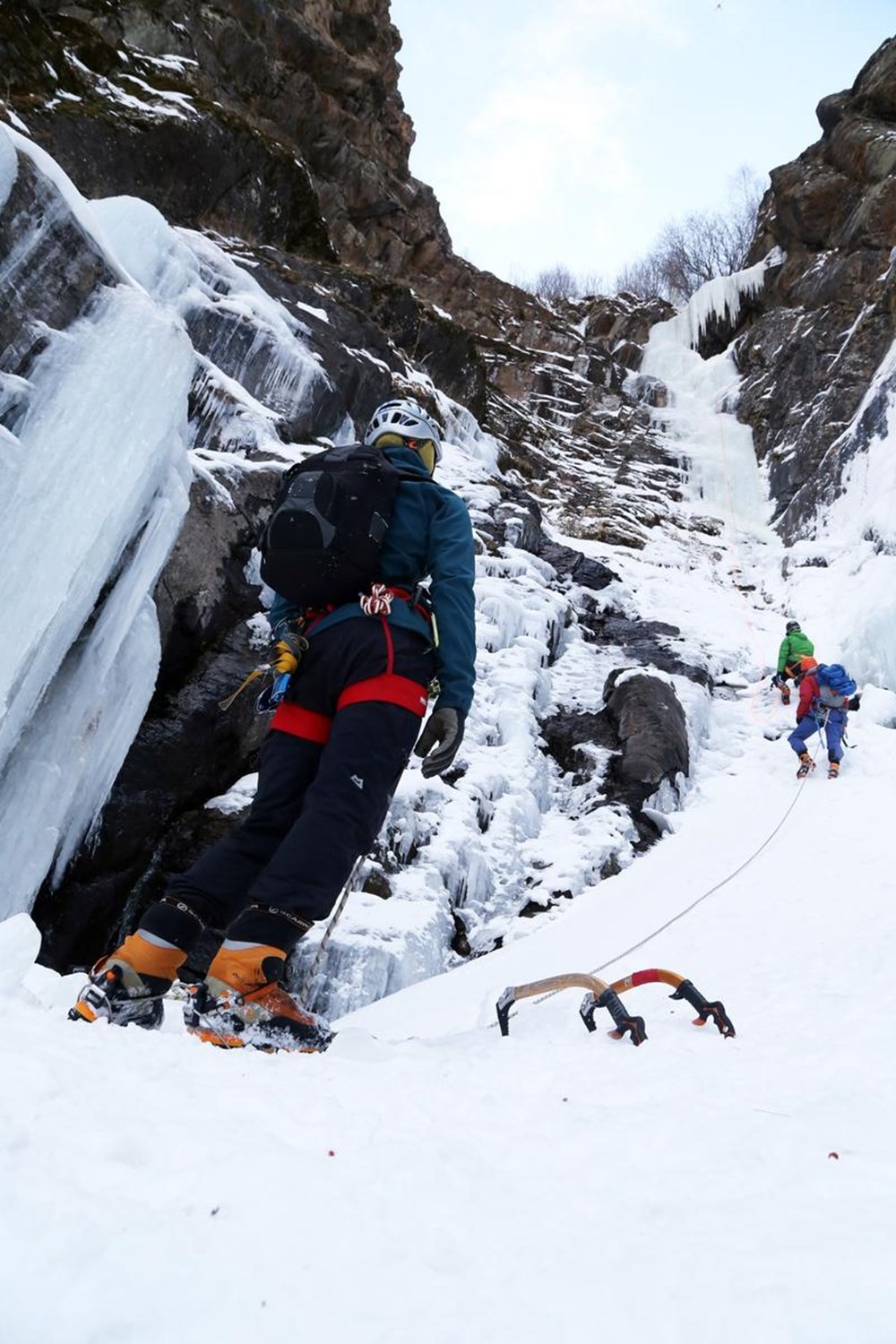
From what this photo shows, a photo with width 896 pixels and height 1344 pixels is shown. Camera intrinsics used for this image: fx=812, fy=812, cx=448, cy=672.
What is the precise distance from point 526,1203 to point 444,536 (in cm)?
178

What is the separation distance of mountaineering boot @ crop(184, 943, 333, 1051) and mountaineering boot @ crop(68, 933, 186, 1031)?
5.3 inches

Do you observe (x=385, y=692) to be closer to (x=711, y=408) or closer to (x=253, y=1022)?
(x=253, y=1022)

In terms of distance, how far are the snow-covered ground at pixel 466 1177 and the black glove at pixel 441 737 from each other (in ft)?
2.38

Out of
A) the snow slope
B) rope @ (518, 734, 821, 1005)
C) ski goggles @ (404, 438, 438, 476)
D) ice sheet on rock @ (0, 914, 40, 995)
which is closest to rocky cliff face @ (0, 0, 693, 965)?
rope @ (518, 734, 821, 1005)

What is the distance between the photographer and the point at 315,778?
7.14ft

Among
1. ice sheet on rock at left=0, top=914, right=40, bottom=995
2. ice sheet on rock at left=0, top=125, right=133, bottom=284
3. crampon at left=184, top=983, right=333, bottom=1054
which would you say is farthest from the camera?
ice sheet on rock at left=0, top=125, right=133, bottom=284

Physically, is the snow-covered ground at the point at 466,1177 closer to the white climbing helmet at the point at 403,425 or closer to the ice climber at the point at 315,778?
the ice climber at the point at 315,778

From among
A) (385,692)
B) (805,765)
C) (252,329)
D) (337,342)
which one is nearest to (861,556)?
(805,765)

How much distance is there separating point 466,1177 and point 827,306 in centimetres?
2407

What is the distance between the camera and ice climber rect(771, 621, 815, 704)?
922 cm

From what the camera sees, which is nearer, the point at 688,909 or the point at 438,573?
the point at 438,573

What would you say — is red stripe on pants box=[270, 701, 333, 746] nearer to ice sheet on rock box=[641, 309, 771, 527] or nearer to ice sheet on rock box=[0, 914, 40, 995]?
ice sheet on rock box=[0, 914, 40, 995]

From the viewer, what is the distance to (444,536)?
8.07 ft

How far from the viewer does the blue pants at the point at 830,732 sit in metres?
7.41
